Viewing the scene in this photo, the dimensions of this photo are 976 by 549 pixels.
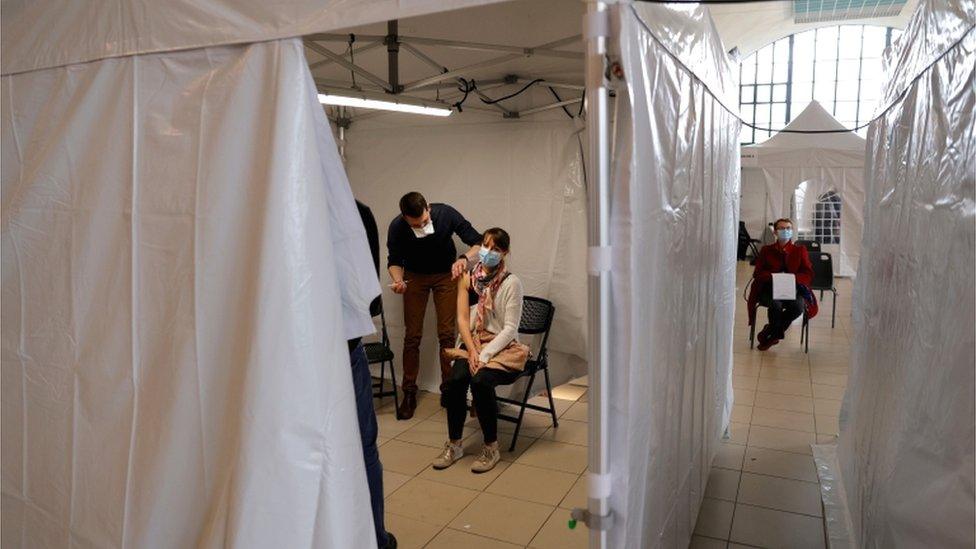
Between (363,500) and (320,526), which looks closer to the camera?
(320,526)

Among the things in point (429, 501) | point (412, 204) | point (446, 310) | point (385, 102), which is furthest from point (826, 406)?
point (385, 102)

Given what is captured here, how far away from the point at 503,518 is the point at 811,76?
60.5ft

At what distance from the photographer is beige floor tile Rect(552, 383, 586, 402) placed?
4.50m

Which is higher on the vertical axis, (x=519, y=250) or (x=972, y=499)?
(x=519, y=250)

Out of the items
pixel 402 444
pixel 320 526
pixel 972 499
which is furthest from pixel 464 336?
pixel 972 499

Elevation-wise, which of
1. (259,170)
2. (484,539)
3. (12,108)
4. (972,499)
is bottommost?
(484,539)

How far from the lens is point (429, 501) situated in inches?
118

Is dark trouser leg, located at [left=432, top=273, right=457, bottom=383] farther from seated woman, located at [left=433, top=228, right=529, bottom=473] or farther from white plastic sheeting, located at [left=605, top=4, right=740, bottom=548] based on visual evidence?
white plastic sheeting, located at [left=605, top=4, right=740, bottom=548]

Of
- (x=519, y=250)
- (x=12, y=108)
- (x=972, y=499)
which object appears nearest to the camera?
(x=972, y=499)

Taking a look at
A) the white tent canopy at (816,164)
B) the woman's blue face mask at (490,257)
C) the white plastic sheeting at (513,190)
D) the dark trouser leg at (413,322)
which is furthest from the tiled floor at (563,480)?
the white tent canopy at (816,164)

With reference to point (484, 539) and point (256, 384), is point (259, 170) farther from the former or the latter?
point (484, 539)

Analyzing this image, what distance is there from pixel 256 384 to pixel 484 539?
1497mm

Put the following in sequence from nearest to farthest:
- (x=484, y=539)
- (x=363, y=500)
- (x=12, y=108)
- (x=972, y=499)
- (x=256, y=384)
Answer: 1. (x=972, y=499)
2. (x=256, y=384)
3. (x=363, y=500)
4. (x=12, y=108)
5. (x=484, y=539)

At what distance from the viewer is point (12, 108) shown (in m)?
1.94
